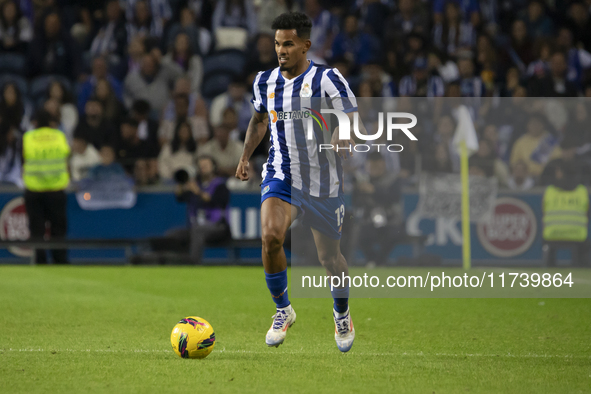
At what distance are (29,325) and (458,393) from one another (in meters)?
4.12

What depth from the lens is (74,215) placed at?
13.5 meters

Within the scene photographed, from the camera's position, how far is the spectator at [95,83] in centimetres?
1550

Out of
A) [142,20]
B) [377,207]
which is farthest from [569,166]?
[142,20]

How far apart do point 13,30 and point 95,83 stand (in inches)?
106

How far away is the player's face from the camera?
19.4 ft

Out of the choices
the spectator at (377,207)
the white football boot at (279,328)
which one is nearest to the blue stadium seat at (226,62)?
the spectator at (377,207)

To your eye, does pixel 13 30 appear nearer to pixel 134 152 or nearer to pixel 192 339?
pixel 134 152

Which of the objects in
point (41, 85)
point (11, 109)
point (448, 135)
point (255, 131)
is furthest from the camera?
point (41, 85)

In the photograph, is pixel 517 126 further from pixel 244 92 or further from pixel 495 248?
pixel 244 92

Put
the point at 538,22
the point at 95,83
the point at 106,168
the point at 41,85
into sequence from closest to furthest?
the point at 106,168 → the point at 95,83 → the point at 41,85 → the point at 538,22

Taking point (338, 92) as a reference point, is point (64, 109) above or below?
below

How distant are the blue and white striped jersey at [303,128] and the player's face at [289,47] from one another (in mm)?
120

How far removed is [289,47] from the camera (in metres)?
5.94

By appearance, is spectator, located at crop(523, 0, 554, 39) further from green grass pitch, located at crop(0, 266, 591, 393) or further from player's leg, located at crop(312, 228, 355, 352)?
player's leg, located at crop(312, 228, 355, 352)
